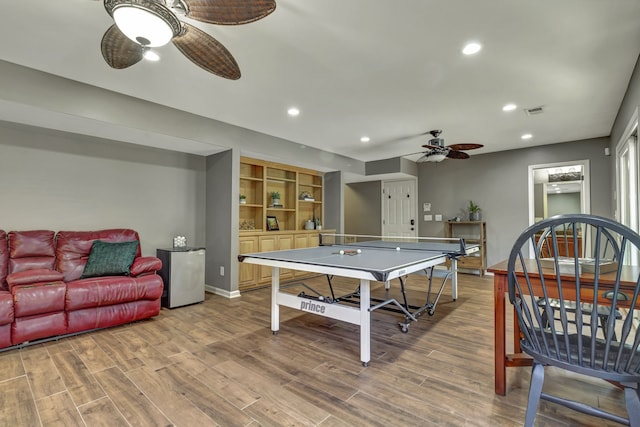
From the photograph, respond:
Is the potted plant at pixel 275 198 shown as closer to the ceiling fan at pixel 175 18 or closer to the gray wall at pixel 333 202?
the gray wall at pixel 333 202

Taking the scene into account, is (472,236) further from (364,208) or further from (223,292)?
(223,292)

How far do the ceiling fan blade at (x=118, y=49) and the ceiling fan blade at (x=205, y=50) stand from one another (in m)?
0.32

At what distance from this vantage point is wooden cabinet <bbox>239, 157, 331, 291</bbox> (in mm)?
4863

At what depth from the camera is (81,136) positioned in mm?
3699

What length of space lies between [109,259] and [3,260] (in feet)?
2.74

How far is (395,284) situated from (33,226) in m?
4.84

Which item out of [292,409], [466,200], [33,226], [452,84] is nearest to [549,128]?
[466,200]

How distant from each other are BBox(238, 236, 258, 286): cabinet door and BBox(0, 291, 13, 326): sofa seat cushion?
2465 mm

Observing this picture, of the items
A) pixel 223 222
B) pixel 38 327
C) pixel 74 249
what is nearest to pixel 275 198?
pixel 223 222

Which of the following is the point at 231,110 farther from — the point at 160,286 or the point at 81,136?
the point at 160,286

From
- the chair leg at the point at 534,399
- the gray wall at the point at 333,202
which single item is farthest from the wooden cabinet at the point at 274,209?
the chair leg at the point at 534,399

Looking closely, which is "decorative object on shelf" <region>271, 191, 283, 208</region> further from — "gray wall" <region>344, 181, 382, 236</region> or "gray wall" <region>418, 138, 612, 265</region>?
"gray wall" <region>418, 138, 612, 265</region>

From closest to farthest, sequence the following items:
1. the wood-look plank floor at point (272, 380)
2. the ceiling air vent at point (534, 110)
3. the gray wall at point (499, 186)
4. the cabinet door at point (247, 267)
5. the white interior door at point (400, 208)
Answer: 1. the wood-look plank floor at point (272, 380)
2. the ceiling air vent at point (534, 110)
3. the cabinet door at point (247, 267)
4. the gray wall at point (499, 186)
5. the white interior door at point (400, 208)

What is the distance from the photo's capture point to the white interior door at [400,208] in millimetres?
6992
